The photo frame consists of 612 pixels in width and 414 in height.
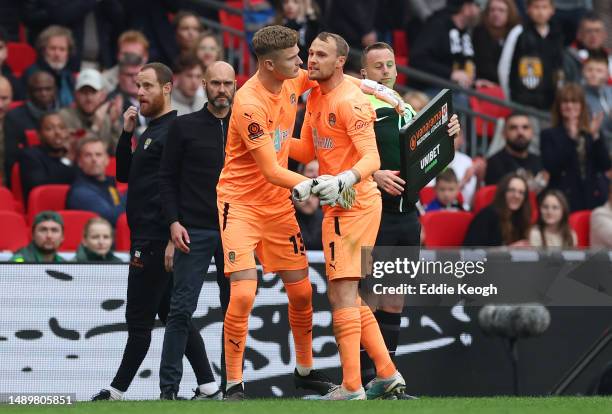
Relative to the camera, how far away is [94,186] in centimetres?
1201

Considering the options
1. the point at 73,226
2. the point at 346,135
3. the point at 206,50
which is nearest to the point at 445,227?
the point at 206,50

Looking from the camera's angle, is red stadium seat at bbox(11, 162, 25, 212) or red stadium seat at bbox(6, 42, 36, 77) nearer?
red stadium seat at bbox(11, 162, 25, 212)

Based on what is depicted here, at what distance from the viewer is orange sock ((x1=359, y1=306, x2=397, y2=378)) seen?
8266 millimetres

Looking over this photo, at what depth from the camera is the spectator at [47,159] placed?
12.3m

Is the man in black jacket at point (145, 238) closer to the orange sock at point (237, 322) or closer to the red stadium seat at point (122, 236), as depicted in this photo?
the orange sock at point (237, 322)

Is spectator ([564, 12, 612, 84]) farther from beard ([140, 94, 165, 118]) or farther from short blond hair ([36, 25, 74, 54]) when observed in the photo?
beard ([140, 94, 165, 118])

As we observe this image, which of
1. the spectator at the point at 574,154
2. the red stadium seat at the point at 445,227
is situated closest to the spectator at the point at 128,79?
the red stadium seat at the point at 445,227

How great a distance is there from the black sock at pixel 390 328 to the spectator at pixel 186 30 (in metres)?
5.88

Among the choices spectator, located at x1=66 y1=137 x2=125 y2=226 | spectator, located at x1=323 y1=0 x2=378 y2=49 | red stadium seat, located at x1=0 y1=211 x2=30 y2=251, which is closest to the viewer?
red stadium seat, located at x1=0 y1=211 x2=30 y2=251

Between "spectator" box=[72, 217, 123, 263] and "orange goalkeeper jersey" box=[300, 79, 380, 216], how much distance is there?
7.89ft

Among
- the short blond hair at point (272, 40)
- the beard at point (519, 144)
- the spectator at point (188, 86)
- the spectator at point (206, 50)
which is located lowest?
the beard at point (519, 144)

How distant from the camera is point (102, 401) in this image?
8438 mm

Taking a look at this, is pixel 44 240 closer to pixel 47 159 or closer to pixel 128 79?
pixel 47 159

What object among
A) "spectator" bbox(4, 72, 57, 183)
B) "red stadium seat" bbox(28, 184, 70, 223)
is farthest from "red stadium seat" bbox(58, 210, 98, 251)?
"spectator" bbox(4, 72, 57, 183)
